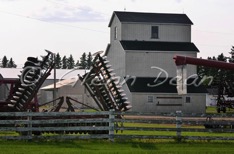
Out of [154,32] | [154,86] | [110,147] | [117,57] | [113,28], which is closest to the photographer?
[110,147]

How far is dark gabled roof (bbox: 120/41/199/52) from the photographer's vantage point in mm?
62812

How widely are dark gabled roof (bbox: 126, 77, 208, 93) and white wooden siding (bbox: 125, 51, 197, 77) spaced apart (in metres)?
0.74

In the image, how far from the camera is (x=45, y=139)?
21.6 metres

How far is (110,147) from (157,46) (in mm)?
43600

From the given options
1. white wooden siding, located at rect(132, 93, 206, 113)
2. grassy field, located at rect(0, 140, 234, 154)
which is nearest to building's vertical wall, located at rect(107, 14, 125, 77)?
white wooden siding, located at rect(132, 93, 206, 113)

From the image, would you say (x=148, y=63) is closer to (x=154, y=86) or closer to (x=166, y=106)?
(x=154, y=86)

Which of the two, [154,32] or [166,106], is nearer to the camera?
[166,106]

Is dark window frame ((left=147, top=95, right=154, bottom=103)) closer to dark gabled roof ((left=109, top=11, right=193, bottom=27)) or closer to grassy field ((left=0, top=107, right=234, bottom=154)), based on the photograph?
dark gabled roof ((left=109, top=11, right=193, bottom=27))

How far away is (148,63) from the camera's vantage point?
6284 cm

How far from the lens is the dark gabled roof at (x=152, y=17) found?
64.8m

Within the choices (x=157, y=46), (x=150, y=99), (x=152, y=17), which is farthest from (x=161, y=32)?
(x=150, y=99)

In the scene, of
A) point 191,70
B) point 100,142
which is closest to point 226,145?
point 100,142

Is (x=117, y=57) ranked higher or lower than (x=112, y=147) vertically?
higher

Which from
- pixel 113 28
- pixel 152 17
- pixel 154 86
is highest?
pixel 152 17
